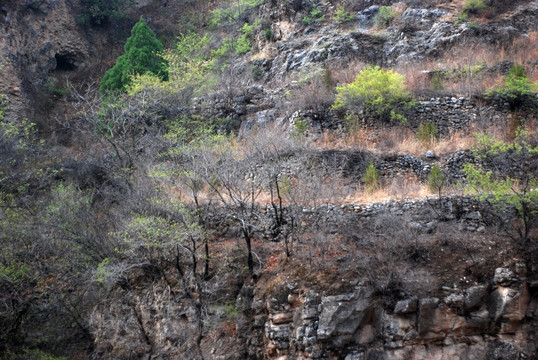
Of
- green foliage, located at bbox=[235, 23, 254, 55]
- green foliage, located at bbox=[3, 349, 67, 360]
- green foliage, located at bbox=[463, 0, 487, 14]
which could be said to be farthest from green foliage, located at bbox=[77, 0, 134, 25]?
green foliage, located at bbox=[3, 349, 67, 360]

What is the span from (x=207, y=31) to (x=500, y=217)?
960 inches

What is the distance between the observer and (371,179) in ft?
49.1

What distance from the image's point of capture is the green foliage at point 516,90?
16438 millimetres

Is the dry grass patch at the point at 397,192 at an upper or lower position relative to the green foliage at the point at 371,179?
lower

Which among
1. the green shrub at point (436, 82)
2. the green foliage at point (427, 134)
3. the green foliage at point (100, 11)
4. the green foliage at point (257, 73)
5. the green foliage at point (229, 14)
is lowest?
the green foliage at point (427, 134)

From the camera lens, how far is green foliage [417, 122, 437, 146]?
16391 mm

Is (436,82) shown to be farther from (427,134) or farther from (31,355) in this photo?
(31,355)

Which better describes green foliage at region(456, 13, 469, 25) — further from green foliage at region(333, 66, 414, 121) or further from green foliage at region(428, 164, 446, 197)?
green foliage at region(428, 164, 446, 197)

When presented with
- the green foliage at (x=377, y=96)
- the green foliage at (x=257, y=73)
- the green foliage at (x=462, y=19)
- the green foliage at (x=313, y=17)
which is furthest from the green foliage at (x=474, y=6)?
the green foliage at (x=257, y=73)

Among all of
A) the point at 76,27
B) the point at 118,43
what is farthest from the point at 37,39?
the point at 118,43

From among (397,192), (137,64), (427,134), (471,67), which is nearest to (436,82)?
(471,67)

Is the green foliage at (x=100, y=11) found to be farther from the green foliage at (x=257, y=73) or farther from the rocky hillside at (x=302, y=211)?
the green foliage at (x=257, y=73)

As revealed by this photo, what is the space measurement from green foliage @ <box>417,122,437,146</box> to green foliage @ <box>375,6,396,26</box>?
30.5 ft

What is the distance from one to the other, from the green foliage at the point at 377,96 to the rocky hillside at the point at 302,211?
0.45 ft
